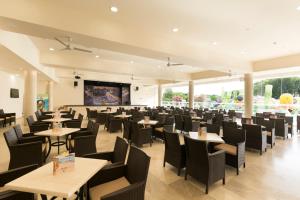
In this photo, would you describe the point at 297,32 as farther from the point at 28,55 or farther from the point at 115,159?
the point at 28,55

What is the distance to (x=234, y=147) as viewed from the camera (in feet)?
12.9

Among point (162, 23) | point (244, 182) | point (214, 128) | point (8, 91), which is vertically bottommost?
point (244, 182)

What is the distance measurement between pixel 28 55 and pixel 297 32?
918 cm

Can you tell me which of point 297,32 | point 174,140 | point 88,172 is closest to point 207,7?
point 174,140

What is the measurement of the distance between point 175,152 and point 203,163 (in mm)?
778

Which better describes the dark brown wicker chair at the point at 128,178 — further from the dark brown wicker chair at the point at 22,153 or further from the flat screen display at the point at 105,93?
the flat screen display at the point at 105,93

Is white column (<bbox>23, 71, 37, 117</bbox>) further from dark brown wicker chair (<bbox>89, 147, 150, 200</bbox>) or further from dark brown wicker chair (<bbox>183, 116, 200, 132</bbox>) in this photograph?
dark brown wicker chair (<bbox>89, 147, 150, 200</bbox>)

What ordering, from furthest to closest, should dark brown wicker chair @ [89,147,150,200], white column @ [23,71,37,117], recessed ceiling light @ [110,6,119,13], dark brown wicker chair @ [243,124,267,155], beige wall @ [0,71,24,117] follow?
beige wall @ [0,71,24,117] < white column @ [23,71,37,117] < dark brown wicker chair @ [243,124,267,155] < recessed ceiling light @ [110,6,119,13] < dark brown wicker chair @ [89,147,150,200]

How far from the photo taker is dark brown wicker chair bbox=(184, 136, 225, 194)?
9.37 ft

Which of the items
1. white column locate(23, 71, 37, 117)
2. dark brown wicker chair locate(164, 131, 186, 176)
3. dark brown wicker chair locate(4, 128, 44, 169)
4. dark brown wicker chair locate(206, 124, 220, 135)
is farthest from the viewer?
white column locate(23, 71, 37, 117)

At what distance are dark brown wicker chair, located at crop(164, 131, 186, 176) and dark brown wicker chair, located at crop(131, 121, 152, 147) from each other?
172 centimetres

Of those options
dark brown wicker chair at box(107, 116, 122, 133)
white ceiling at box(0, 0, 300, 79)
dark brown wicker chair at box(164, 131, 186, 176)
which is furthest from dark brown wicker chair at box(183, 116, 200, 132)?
dark brown wicker chair at box(164, 131, 186, 176)

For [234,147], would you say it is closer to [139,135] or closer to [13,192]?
[139,135]

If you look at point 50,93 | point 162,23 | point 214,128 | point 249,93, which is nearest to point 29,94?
point 50,93
